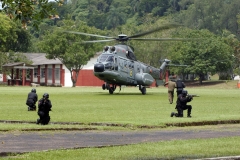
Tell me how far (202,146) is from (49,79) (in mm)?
99514

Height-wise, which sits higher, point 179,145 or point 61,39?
point 61,39

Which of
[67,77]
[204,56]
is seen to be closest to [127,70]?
[67,77]

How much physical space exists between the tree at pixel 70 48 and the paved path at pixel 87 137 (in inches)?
3167

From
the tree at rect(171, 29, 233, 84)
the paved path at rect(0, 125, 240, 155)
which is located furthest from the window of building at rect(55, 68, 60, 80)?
the paved path at rect(0, 125, 240, 155)

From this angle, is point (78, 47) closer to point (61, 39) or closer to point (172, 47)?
point (61, 39)

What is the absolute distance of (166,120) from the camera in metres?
26.7

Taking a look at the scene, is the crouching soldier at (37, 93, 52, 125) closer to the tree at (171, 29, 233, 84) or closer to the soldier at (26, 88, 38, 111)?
the soldier at (26, 88, 38, 111)

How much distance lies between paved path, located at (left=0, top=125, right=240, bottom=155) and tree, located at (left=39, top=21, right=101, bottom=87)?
264 ft

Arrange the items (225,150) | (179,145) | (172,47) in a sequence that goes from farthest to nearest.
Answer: (172,47) < (179,145) < (225,150)

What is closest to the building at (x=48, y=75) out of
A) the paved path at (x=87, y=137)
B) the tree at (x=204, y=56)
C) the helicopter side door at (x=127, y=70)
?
the tree at (x=204, y=56)

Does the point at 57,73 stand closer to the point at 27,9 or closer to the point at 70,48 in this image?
the point at 70,48

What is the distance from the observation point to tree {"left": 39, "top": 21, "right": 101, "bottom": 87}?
104m

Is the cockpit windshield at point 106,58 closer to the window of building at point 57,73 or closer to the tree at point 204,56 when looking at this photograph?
the window of building at point 57,73

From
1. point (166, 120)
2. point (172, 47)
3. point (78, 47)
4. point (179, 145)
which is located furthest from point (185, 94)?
point (172, 47)
